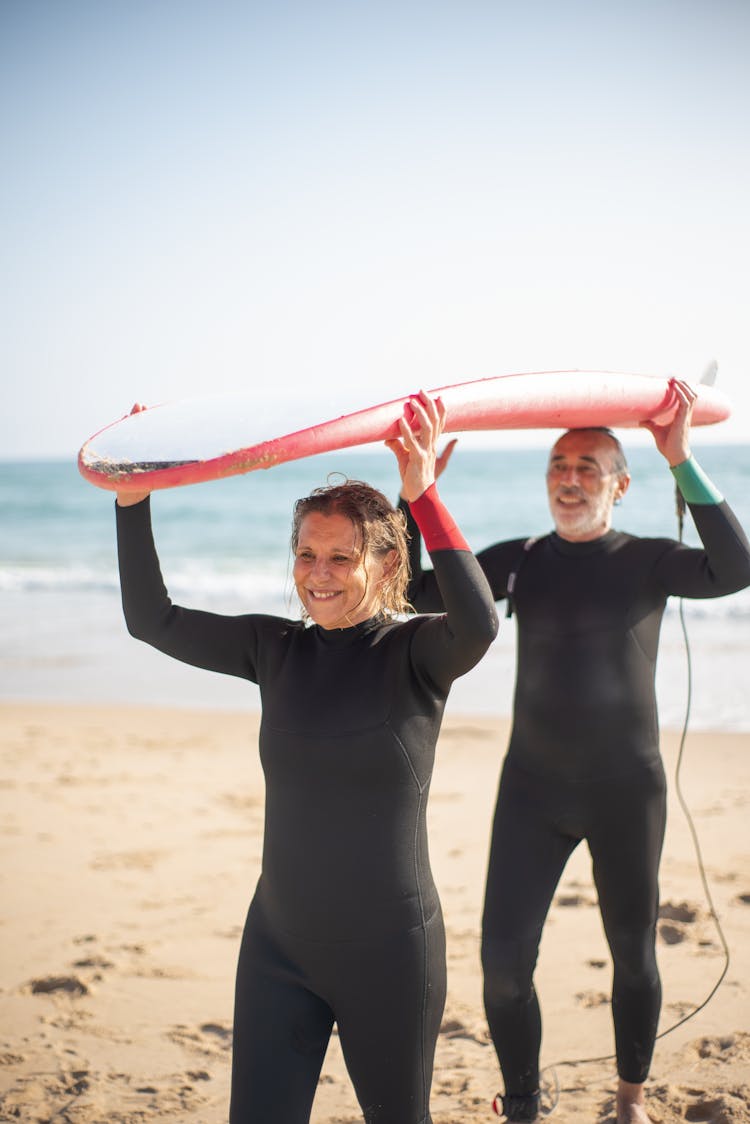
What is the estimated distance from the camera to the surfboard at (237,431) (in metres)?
2.34

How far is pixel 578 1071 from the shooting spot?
12.7 feet

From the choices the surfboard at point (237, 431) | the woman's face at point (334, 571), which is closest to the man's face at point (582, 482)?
the surfboard at point (237, 431)

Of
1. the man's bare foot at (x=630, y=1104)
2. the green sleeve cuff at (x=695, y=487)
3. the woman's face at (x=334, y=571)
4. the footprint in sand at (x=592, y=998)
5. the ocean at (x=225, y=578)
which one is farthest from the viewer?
the ocean at (x=225, y=578)

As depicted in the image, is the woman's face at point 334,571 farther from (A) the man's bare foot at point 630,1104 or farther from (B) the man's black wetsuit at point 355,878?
(A) the man's bare foot at point 630,1104

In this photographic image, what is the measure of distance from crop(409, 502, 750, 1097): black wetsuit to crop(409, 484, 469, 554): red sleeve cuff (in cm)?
106

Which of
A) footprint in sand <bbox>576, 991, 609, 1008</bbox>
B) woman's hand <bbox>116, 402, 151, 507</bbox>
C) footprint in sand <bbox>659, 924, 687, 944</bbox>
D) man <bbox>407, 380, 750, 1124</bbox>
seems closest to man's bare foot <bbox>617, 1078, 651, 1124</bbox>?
man <bbox>407, 380, 750, 1124</bbox>

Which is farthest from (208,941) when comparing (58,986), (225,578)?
(225,578)

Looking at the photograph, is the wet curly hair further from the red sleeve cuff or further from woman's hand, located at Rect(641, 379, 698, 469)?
woman's hand, located at Rect(641, 379, 698, 469)

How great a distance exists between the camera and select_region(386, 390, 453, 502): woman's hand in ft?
7.66

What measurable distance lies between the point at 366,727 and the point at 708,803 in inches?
201

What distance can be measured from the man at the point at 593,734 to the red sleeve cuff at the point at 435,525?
106cm

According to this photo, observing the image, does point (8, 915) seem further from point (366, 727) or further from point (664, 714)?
point (664, 714)

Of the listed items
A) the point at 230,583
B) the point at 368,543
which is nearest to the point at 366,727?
the point at 368,543

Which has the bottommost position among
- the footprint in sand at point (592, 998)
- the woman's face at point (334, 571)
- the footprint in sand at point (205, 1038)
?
the footprint in sand at point (205, 1038)
